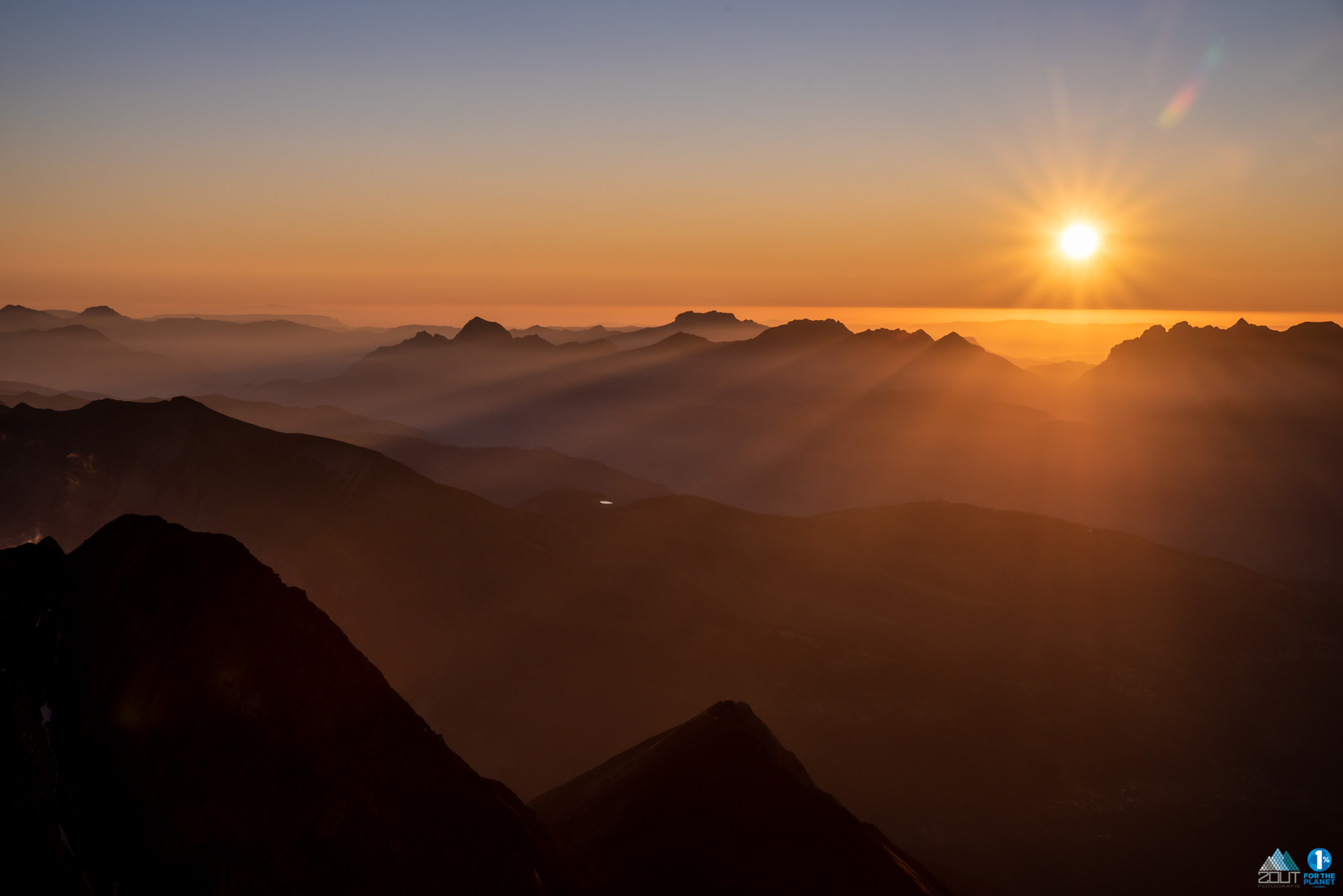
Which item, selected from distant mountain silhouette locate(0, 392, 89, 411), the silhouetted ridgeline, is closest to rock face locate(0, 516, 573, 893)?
the silhouetted ridgeline

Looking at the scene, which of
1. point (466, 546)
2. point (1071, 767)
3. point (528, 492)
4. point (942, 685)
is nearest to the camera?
point (1071, 767)

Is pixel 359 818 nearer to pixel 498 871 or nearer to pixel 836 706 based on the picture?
pixel 498 871

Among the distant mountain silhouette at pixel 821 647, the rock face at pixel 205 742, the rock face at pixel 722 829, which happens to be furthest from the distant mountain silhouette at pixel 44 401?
the rock face at pixel 205 742

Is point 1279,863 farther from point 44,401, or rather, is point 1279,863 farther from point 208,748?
point 44,401

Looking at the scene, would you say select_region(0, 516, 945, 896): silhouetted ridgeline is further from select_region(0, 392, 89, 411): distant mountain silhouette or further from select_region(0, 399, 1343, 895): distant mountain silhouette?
select_region(0, 392, 89, 411): distant mountain silhouette

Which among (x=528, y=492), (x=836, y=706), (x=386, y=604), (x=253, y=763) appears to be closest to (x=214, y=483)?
(x=386, y=604)
